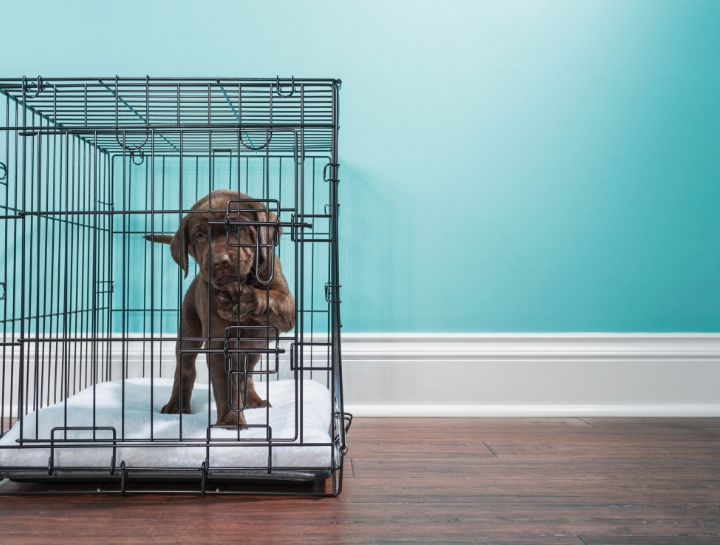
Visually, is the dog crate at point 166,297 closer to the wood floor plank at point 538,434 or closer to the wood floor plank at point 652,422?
the wood floor plank at point 538,434

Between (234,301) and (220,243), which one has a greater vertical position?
(220,243)

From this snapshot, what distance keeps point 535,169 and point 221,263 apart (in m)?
1.56

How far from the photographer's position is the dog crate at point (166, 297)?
1.48m

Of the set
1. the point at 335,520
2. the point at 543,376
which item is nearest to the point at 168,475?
the point at 335,520

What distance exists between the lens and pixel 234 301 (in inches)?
63.0

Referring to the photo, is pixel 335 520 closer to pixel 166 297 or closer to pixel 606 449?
pixel 606 449

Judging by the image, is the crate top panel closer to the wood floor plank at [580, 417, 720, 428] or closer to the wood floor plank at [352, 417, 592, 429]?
the wood floor plank at [352, 417, 592, 429]

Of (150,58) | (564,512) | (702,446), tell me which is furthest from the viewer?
(150,58)

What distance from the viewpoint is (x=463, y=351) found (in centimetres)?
253

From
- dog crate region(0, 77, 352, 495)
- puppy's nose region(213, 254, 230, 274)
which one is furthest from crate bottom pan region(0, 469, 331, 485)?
puppy's nose region(213, 254, 230, 274)

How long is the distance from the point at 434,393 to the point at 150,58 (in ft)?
6.01

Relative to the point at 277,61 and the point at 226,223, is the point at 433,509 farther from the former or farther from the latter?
the point at 277,61

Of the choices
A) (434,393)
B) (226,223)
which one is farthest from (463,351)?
(226,223)

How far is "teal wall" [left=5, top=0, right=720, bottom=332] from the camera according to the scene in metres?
2.54
